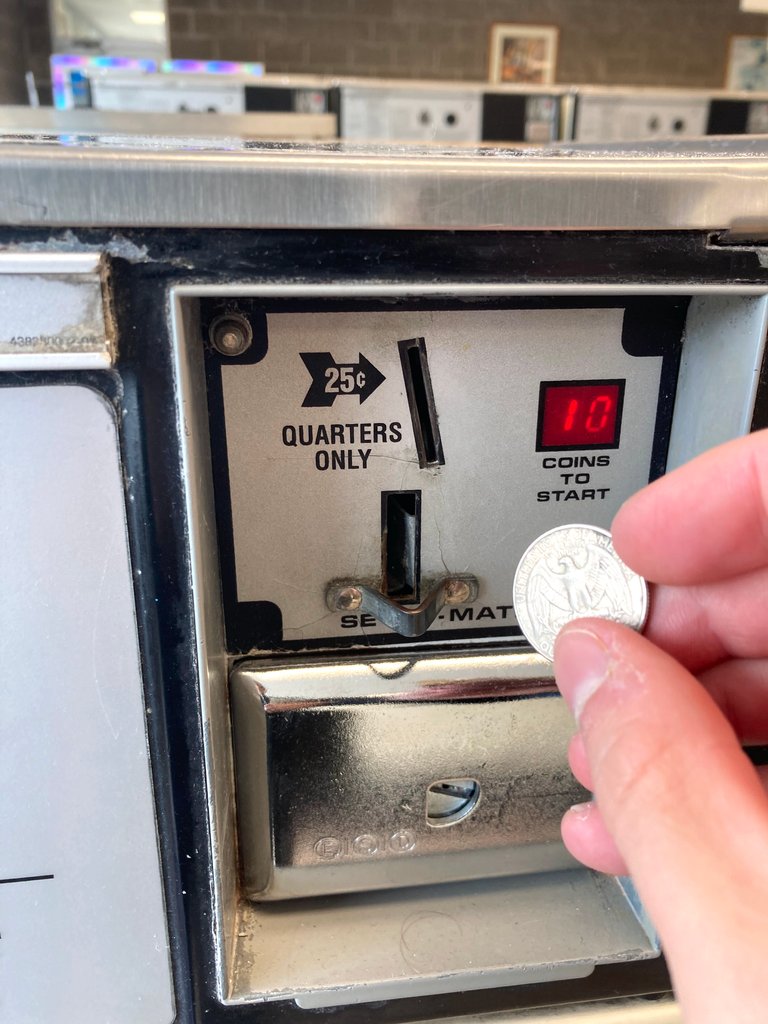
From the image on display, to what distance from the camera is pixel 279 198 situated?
45 cm

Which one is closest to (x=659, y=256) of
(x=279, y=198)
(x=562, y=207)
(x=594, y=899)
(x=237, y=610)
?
(x=562, y=207)

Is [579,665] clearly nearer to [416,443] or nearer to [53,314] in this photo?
[416,443]

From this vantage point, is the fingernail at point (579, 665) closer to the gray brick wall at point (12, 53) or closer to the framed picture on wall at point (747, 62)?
the gray brick wall at point (12, 53)

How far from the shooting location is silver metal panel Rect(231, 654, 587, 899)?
0.60 m

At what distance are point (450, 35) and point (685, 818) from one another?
512 centimetres

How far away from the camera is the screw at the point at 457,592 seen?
62cm

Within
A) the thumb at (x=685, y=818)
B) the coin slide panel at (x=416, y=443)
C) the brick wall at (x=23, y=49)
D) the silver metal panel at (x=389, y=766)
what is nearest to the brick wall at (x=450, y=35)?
the brick wall at (x=23, y=49)

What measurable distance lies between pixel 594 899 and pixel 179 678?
1.36 feet

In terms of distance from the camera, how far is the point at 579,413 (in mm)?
586

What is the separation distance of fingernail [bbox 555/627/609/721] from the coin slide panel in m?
0.14

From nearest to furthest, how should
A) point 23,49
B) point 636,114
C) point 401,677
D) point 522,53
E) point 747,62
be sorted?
point 401,677 < point 636,114 < point 23,49 < point 522,53 < point 747,62

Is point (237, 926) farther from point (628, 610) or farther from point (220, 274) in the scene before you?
point (220, 274)

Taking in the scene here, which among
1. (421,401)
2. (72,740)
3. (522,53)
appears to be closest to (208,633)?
(72,740)

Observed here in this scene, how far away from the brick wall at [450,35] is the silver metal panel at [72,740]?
4.74 metres
